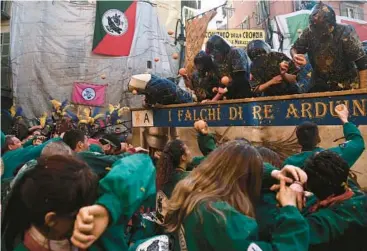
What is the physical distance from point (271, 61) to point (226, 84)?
59 cm

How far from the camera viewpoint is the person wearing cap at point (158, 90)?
492 centimetres

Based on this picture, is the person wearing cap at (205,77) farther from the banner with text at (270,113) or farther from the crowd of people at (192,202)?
the crowd of people at (192,202)

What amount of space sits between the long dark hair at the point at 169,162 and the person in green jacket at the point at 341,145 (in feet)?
2.41

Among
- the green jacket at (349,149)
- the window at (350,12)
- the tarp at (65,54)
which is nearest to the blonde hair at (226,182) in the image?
the green jacket at (349,149)

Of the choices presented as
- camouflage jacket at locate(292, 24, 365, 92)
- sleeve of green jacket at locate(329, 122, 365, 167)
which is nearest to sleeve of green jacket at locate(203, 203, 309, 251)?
sleeve of green jacket at locate(329, 122, 365, 167)

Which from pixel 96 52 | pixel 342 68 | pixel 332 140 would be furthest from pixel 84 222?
pixel 96 52

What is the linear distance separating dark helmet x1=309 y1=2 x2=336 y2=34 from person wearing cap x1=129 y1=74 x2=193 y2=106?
1.83 meters

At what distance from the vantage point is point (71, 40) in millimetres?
17234

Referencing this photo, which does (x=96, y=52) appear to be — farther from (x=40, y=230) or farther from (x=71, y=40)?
(x=40, y=230)

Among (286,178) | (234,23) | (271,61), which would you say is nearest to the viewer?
(286,178)

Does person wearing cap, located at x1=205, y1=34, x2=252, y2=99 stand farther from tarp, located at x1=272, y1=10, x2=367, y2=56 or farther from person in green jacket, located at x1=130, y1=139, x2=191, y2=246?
tarp, located at x1=272, y1=10, x2=367, y2=56

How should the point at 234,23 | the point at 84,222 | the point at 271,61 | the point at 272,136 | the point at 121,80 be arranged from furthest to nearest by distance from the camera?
the point at 234,23
the point at 121,80
the point at 271,61
the point at 272,136
the point at 84,222

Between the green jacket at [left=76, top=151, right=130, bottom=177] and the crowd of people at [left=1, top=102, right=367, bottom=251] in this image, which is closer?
the crowd of people at [left=1, top=102, right=367, bottom=251]

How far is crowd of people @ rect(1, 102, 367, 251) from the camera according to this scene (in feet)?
4.09
